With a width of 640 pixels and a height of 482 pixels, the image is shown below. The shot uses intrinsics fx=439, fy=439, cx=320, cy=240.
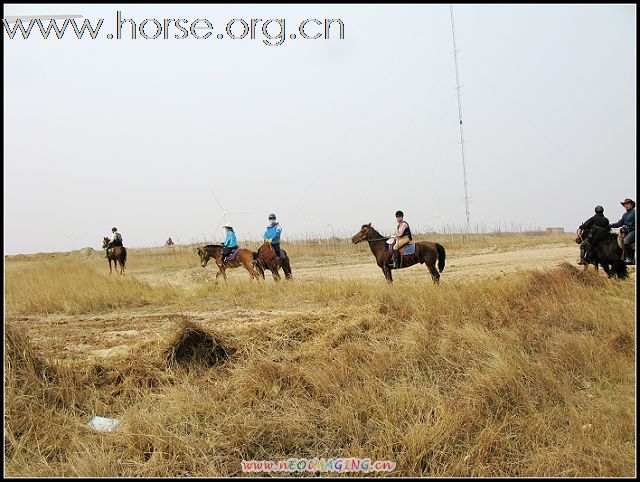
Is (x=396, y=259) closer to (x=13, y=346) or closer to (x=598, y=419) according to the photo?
(x=598, y=419)

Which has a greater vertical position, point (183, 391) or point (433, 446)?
point (183, 391)

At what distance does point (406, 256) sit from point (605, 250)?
4453mm

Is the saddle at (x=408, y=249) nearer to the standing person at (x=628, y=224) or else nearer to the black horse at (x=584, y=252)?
the black horse at (x=584, y=252)

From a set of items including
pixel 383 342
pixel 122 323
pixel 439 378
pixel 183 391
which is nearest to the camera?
pixel 183 391

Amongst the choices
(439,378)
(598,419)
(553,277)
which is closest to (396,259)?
(553,277)

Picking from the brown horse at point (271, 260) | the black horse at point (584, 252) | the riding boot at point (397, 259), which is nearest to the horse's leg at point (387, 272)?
the riding boot at point (397, 259)

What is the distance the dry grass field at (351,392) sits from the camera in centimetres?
330

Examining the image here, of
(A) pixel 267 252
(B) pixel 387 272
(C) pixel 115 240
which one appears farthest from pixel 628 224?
(C) pixel 115 240

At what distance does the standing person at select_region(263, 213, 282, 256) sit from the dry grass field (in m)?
6.45

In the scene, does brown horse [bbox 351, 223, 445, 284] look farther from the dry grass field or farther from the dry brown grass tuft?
the dry brown grass tuft

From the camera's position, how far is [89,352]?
561 centimetres

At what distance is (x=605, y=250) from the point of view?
9.94 m

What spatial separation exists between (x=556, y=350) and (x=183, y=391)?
402cm

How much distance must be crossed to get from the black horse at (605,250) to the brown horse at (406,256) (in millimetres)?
3325
